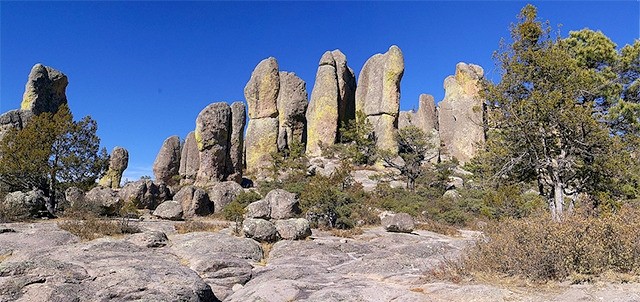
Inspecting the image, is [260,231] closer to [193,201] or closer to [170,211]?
[170,211]

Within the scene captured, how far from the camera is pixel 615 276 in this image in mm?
5445

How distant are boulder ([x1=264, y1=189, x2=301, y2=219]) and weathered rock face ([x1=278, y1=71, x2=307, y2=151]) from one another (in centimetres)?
1951

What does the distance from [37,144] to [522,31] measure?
61.0 feet

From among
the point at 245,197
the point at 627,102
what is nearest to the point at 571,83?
the point at 627,102

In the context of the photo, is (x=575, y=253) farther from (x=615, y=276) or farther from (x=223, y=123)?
(x=223, y=123)

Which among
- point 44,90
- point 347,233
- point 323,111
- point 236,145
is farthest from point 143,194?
point 323,111

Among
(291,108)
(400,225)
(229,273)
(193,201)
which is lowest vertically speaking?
(229,273)

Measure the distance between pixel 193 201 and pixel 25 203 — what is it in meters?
6.74

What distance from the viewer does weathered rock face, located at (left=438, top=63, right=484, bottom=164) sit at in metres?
40.5

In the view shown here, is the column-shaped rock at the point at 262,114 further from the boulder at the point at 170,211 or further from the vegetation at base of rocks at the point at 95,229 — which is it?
the vegetation at base of rocks at the point at 95,229

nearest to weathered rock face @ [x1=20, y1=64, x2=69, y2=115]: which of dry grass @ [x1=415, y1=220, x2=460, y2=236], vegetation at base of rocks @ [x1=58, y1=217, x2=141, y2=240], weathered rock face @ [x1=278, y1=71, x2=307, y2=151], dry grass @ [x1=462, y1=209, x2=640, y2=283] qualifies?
weathered rock face @ [x1=278, y1=71, x2=307, y2=151]

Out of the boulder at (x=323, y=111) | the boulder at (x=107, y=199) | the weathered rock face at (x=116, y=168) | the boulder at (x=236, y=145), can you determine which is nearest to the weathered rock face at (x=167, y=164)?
the weathered rock face at (x=116, y=168)

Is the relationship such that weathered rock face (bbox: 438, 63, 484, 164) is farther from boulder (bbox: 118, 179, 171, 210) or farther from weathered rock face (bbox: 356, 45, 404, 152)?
boulder (bbox: 118, 179, 171, 210)

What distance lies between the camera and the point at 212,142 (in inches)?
1140
